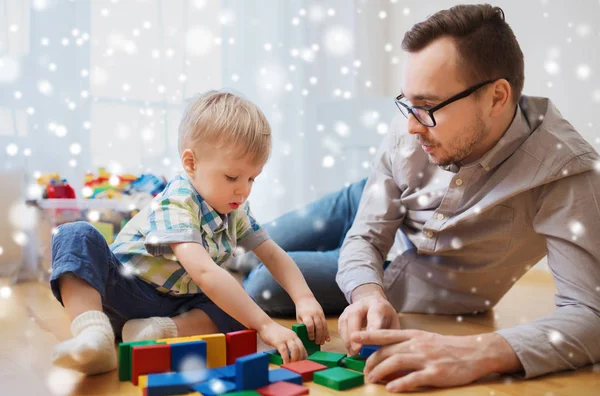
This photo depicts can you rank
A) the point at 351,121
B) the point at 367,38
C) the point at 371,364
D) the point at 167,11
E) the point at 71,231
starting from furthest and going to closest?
the point at 367,38, the point at 351,121, the point at 167,11, the point at 71,231, the point at 371,364

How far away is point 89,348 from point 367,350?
19.4 inches

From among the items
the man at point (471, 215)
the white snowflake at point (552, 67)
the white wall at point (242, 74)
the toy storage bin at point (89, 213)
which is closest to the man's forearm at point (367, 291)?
the man at point (471, 215)

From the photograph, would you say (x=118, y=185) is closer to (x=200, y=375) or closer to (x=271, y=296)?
(x=271, y=296)

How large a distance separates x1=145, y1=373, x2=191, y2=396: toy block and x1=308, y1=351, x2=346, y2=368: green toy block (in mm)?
269

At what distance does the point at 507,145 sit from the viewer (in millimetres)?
1206

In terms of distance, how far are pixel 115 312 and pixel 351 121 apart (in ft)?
6.32

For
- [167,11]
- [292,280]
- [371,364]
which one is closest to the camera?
[371,364]

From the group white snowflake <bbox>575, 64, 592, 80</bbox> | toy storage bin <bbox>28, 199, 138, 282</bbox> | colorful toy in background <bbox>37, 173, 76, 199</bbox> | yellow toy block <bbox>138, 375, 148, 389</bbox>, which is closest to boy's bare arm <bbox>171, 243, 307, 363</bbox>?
yellow toy block <bbox>138, 375, 148, 389</bbox>

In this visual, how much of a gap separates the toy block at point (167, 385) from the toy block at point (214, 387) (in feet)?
0.05

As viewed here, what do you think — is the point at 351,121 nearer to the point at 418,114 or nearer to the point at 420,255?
the point at 420,255

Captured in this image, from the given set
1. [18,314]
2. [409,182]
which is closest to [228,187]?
[409,182]

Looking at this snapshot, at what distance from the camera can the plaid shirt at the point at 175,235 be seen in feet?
3.74

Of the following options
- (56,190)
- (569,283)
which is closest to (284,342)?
(569,283)

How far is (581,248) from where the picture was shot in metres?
1.07
